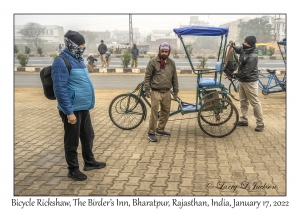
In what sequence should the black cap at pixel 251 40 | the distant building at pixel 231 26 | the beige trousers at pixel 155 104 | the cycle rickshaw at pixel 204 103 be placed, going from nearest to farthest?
the beige trousers at pixel 155 104, the cycle rickshaw at pixel 204 103, the black cap at pixel 251 40, the distant building at pixel 231 26

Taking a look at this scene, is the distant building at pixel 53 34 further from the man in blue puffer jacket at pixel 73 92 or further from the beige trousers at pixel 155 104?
the man in blue puffer jacket at pixel 73 92

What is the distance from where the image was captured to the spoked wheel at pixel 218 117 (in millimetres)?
5328

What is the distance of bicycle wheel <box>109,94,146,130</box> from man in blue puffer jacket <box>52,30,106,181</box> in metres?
1.95

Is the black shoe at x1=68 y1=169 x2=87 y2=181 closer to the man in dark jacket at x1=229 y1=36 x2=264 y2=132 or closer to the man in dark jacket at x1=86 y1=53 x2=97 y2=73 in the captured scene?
the man in dark jacket at x1=229 y1=36 x2=264 y2=132

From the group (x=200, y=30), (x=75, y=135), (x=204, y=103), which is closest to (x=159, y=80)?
(x=204, y=103)

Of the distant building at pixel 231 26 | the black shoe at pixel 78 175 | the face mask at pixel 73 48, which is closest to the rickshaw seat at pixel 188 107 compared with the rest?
the distant building at pixel 231 26

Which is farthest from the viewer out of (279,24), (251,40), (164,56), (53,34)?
(53,34)

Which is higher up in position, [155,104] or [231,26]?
[231,26]

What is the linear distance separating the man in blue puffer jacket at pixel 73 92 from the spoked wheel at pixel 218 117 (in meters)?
2.35

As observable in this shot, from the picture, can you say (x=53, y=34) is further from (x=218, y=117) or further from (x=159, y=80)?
(x=218, y=117)

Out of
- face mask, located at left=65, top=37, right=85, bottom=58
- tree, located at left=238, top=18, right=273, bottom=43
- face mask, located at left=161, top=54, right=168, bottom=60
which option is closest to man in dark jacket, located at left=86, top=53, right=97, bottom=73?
face mask, located at left=161, top=54, right=168, bottom=60

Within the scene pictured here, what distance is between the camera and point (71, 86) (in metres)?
3.48

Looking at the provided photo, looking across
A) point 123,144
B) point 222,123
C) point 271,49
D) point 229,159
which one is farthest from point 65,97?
point 271,49

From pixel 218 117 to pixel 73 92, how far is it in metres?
2.98
